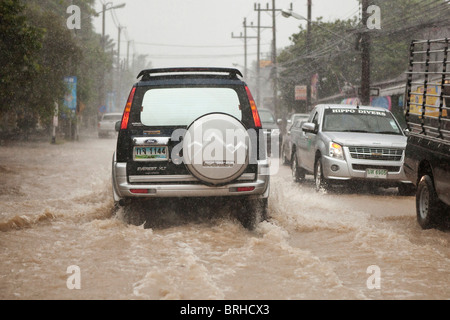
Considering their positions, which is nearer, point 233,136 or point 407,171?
point 233,136

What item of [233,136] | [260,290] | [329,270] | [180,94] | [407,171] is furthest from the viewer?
[407,171]

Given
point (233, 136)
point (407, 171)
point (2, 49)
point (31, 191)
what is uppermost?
point (2, 49)

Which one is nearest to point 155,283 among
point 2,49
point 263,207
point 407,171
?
point 263,207

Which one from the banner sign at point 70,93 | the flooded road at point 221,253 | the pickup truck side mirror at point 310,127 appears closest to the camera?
the flooded road at point 221,253

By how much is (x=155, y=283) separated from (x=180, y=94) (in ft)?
9.84

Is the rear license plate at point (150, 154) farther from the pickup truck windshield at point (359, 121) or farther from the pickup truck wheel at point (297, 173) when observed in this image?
the pickup truck wheel at point (297, 173)

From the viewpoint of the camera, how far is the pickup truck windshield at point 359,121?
506 inches

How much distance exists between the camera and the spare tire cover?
22.7 feet

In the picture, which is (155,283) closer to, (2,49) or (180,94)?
(180,94)

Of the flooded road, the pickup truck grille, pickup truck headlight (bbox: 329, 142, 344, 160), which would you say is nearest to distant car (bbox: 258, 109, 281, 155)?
pickup truck headlight (bbox: 329, 142, 344, 160)

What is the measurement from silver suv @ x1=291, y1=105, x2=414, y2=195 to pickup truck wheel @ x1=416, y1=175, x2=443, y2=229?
320 cm

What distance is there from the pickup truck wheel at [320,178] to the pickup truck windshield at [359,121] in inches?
33.6

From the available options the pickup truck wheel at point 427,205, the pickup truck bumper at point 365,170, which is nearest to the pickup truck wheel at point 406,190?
the pickup truck bumper at point 365,170

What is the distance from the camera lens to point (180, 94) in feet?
25.2
